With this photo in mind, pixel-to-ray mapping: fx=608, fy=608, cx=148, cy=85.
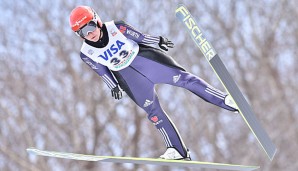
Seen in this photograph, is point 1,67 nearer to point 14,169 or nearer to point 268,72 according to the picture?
point 14,169

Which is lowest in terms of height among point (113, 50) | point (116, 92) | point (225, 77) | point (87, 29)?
point (225, 77)

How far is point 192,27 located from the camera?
5.55 metres

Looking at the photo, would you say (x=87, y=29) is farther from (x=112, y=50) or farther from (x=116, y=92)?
(x=116, y=92)

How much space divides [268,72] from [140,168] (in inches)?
194

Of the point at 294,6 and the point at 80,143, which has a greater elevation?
the point at 294,6

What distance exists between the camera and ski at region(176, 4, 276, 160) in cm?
541

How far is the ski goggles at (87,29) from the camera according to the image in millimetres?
A: 5305

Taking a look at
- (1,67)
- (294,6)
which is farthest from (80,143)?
(294,6)

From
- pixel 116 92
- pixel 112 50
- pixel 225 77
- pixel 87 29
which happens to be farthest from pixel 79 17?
pixel 225 77

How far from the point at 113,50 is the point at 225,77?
40.7 inches

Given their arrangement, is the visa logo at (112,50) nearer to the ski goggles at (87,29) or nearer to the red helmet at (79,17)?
the ski goggles at (87,29)

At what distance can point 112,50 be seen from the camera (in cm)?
550

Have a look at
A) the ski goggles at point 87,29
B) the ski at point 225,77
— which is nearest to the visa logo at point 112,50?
the ski goggles at point 87,29

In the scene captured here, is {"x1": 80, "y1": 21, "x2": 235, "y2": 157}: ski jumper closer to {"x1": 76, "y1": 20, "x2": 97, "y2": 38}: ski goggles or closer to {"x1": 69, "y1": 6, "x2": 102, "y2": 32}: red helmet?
{"x1": 76, "y1": 20, "x2": 97, "y2": 38}: ski goggles
